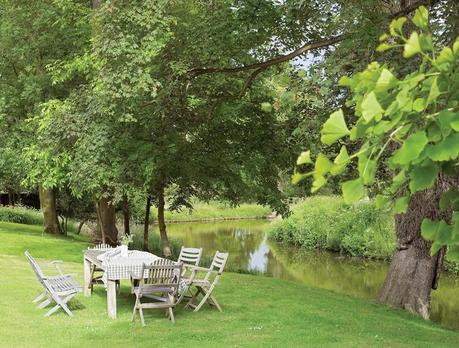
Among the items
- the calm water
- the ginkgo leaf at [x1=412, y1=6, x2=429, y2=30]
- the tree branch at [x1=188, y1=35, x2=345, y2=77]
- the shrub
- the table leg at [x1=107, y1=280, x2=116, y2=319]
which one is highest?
the tree branch at [x1=188, y1=35, x2=345, y2=77]

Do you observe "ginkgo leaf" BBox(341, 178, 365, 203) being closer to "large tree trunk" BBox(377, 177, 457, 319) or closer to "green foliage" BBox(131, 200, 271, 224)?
"large tree trunk" BBox(377, 177, 457, 319)

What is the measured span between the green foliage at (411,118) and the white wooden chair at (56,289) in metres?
8.68

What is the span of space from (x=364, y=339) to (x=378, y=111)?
7832mm

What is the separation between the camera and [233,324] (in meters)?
9.26

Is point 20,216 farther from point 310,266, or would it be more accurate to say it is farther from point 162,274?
point 162,274

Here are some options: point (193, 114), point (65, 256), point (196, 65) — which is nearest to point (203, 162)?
point (193, 114)

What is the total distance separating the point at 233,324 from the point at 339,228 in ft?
59.3

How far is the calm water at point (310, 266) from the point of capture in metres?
17.2

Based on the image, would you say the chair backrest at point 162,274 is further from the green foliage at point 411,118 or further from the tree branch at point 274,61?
the green foliage at point 411,118

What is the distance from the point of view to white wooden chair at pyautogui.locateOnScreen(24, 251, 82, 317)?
9.45 metres

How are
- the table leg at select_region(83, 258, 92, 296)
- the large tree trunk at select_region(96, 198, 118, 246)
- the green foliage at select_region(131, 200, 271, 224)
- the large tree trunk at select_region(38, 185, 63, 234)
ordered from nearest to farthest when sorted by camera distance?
the table leg at select_region(83, 258, 92, 296) → the large tree trunk at select_region(96, 198, 118, 246) → the large tree trunk at select_region(38, 185, 63, 234) → the green foliage at select_region(131, 200, 271, 224)

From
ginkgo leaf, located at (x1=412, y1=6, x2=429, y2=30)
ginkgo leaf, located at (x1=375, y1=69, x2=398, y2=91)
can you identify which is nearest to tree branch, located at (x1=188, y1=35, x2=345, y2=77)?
ginkgo leaf, located at (x1=412, y1=6, x2=429, y2=30)

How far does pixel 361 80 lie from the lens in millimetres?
1589

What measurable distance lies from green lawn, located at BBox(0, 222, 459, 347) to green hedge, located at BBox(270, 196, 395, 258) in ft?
38.9
